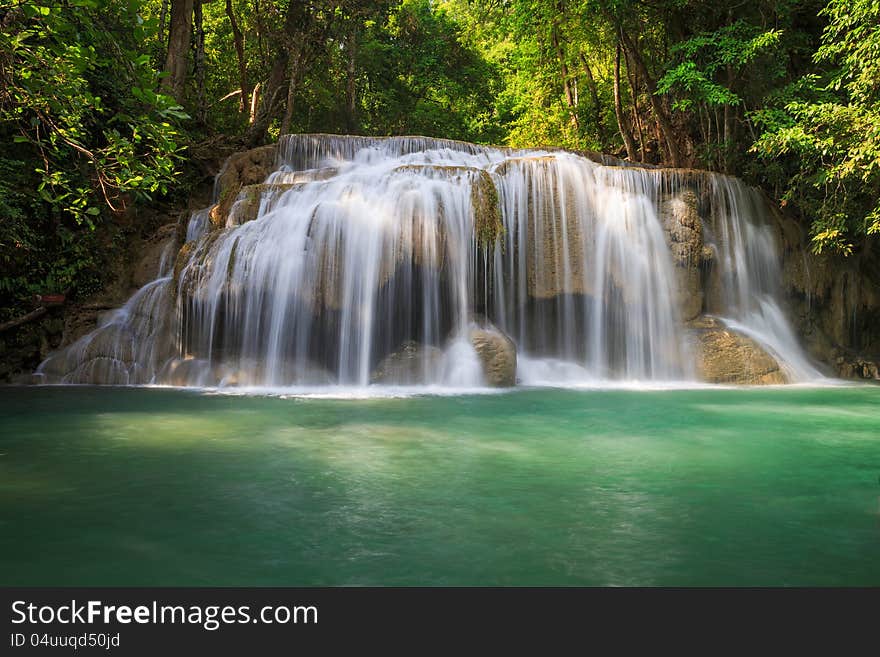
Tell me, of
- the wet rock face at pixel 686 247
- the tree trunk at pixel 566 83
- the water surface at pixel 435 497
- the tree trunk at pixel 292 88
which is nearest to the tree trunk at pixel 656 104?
the tree trunk at pixel 566 83

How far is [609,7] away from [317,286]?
9.85 m

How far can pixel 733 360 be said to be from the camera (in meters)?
12.0

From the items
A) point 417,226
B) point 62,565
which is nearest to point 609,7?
point 417,226

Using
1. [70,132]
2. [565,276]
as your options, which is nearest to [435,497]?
[70,132]

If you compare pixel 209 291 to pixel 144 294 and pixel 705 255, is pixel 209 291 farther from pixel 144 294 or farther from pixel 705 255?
pixel 705 255

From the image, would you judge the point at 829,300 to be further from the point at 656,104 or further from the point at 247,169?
the point at 247,169

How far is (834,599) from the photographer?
2.99m

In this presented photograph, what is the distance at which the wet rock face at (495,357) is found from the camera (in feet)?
36.0

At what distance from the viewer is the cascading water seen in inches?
443

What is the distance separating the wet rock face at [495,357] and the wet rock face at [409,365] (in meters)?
0.64

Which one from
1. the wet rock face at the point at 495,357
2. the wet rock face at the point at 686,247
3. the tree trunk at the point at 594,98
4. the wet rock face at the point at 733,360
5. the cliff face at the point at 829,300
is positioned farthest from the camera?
the tree trunk at the point at 594,98

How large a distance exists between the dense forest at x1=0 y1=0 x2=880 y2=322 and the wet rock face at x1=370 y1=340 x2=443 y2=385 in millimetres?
4216

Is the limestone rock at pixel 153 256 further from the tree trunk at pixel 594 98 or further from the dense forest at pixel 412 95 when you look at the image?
the tree trunk at pixel 594 98

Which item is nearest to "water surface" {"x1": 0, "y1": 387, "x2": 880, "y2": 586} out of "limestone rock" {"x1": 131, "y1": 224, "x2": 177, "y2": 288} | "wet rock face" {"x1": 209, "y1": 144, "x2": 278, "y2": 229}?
"limestone rock" {"x1": 131, "y1": 224, "x2": 177, "y2": 288}
